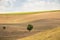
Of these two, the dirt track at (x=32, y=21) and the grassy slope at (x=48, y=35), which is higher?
the dirt track at (x=32, y=21)

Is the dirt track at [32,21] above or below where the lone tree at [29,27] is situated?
above

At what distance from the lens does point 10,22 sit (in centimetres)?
104

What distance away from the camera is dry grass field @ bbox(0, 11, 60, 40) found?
1025 millimetres

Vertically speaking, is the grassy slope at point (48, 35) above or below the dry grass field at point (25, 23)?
below

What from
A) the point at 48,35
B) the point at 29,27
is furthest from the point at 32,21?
the point at 48,35

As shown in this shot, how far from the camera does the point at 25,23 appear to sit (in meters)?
1.04

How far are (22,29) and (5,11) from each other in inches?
7.2

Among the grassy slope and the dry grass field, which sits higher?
the dry grass field

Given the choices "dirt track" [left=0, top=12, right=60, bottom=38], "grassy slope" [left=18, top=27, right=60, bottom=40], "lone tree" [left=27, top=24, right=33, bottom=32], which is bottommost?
"grassy slope" [left=18, top=27, right=60, bottom=40]

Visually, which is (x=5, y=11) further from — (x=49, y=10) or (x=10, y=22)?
(x=49, y=10)

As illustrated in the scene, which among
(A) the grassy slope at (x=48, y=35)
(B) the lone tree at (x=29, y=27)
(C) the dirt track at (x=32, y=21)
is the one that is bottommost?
(A) the grassy slope at (x=48, y=35)

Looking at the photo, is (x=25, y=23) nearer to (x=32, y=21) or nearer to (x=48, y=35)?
(x=32, y=21)

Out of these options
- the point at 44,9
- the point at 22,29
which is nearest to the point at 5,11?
the point at 22,29

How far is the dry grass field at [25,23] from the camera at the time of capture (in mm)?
1025
